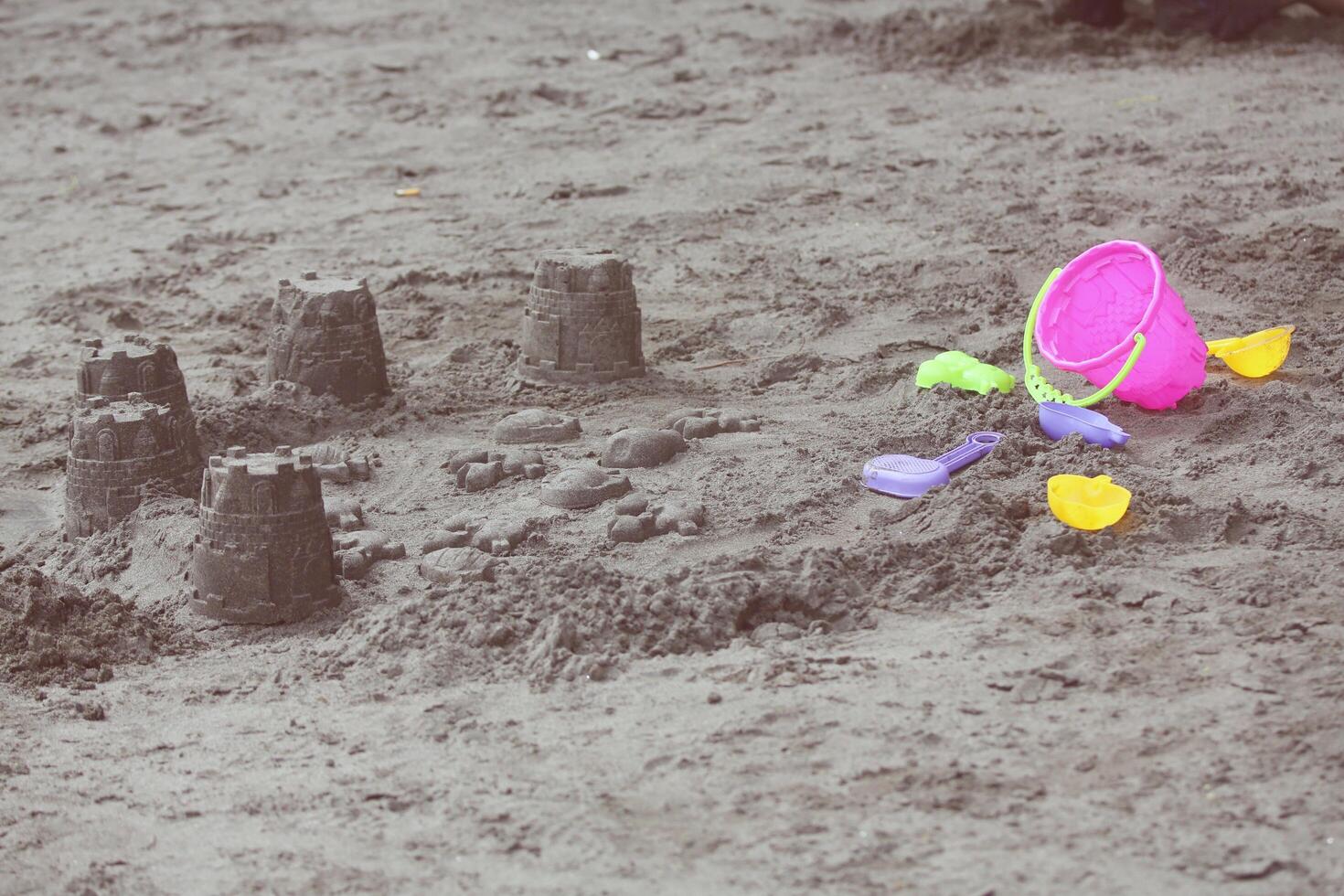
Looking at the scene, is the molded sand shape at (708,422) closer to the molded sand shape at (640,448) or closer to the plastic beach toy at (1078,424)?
the molded sand shape at (640,448)

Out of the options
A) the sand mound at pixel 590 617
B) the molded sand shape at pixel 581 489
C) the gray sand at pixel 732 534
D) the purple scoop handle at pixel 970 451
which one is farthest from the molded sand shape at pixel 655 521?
the purple scoop handle at pixel 970 451

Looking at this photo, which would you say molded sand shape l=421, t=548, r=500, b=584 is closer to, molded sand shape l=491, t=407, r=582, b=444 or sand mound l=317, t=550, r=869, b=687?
sand mound l=317, t=550, r=869, b=687

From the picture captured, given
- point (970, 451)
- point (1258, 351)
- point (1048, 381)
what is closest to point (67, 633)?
point (970, 451)

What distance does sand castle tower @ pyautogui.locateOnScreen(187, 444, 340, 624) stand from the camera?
3.51 meters

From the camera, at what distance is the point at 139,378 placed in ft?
14.3

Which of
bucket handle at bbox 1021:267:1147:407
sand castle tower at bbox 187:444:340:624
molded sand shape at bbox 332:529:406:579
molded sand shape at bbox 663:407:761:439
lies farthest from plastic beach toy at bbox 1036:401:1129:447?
sand castle tower at bbox 187:444:340:624

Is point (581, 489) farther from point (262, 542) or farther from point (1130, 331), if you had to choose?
point (1130, 331)

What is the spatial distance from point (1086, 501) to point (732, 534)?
817 millimetres

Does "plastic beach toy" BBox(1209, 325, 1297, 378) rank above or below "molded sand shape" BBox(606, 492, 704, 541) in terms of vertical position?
above

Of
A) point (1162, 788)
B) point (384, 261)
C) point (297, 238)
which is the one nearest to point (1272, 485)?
point (1162, 788)

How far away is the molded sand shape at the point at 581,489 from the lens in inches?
155

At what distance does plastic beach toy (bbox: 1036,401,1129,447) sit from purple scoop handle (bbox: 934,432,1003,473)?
0.46 ft

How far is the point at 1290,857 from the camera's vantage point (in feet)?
7.59

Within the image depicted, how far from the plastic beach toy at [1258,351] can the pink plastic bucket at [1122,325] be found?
19 centimetres
